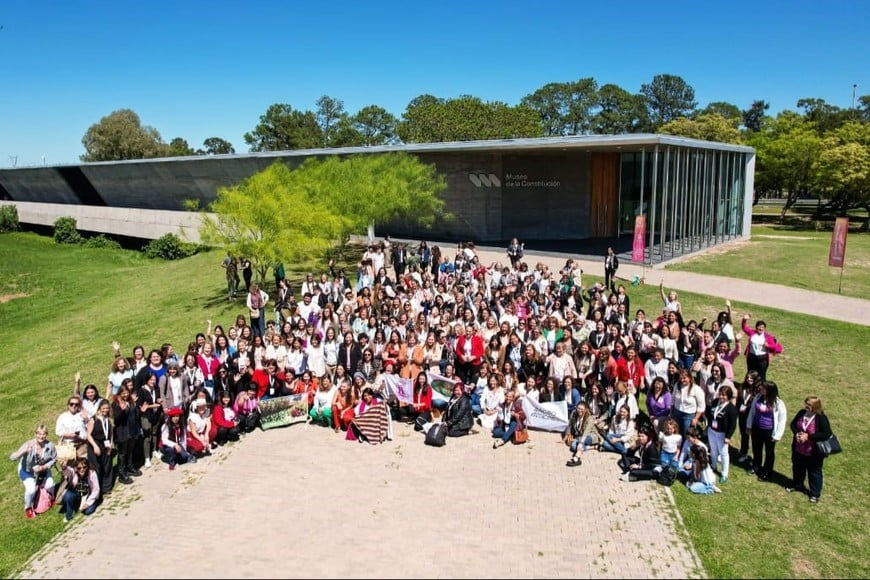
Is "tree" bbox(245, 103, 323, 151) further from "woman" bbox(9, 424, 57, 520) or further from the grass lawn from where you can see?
"woman" bbox(9, 424, 57, 520)

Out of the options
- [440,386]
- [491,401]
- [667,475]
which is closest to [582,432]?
[667,475]

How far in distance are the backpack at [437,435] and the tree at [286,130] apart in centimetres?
9041

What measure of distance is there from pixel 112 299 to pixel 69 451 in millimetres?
19503

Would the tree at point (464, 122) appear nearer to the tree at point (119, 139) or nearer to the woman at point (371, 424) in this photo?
the tree at point (119, 139)

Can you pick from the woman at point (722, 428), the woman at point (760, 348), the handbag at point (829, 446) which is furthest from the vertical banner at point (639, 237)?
the handbag at point (829, 446)

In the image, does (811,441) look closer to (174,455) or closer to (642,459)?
(642,459)

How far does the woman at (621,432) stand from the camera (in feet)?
33.5

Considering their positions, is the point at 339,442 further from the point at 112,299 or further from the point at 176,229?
the point at 176,229

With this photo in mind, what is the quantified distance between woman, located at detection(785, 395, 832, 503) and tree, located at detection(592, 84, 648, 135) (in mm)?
95636

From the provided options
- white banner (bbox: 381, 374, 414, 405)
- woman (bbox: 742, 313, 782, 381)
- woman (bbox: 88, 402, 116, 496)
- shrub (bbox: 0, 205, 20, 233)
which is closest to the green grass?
woman (bbox: 742, 313, 782, 381)

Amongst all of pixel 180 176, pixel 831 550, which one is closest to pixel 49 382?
pixel 831 550

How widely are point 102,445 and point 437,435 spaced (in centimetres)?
495

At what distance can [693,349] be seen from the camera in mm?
11945

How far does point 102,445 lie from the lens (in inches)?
383
